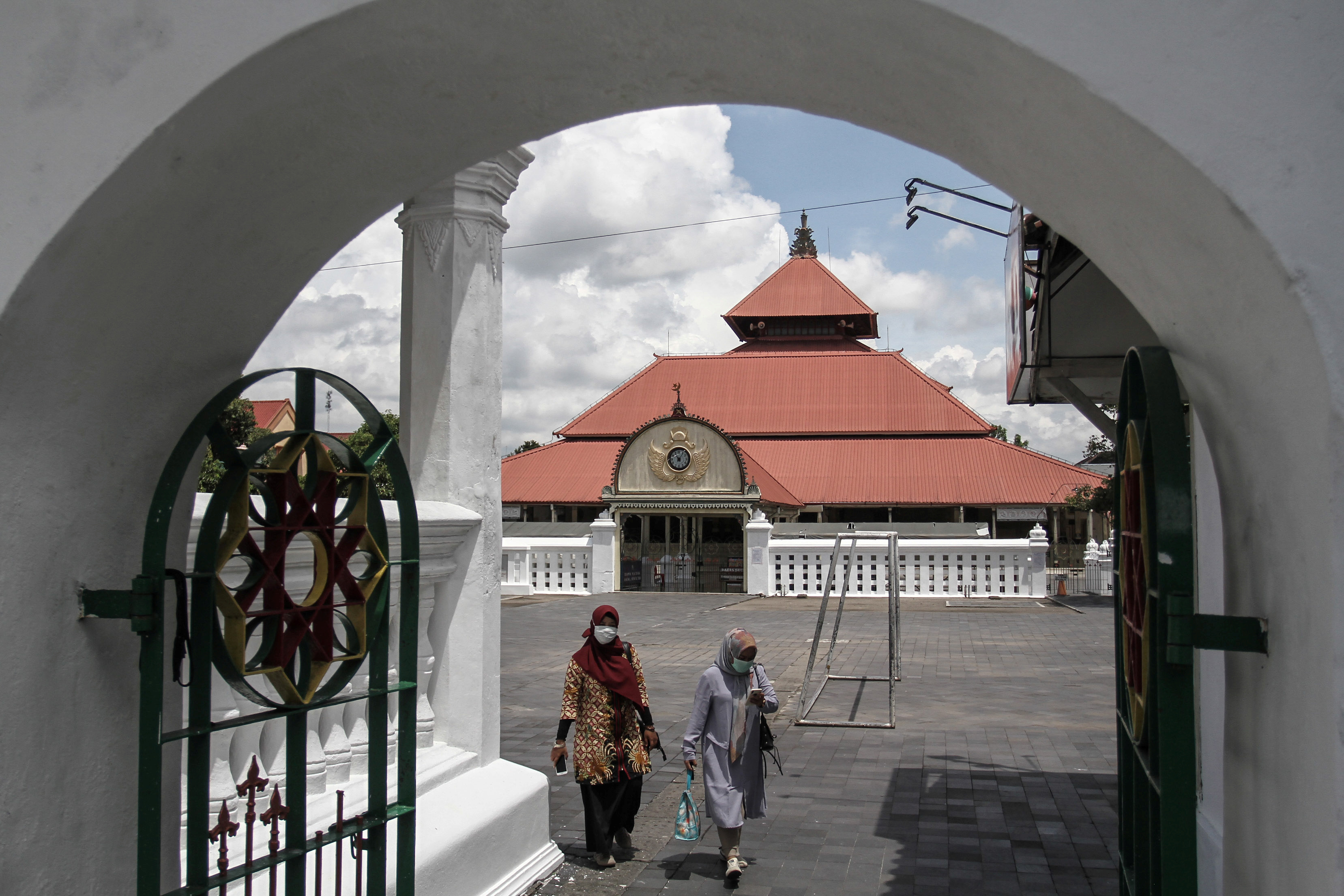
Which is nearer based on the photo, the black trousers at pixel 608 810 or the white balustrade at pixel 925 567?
the black trousers at pixel 608 810

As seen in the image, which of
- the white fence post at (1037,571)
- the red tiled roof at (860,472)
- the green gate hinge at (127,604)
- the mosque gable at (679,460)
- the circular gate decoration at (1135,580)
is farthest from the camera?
the red tiled roof at (860,472)

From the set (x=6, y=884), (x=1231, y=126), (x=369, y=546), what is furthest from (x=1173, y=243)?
(x=6, y=884)

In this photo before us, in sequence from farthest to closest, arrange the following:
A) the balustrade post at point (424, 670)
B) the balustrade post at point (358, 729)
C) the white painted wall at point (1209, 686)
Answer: the balustrade post at point (424, 670)
the balustrade post at point (358, 729)
the white painted wall at point (1209, 686)

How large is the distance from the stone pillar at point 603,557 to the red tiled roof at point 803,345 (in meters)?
15.1

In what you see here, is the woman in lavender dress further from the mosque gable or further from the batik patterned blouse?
the mosque gable

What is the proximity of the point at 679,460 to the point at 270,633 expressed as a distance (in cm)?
2085

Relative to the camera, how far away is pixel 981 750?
8.15 m

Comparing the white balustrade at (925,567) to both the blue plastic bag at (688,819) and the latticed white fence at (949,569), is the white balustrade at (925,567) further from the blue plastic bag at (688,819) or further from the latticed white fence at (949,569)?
the blue plastic bag at (688,819)

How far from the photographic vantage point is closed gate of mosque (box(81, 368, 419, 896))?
2691 mm

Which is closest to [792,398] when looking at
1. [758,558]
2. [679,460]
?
[679,460]

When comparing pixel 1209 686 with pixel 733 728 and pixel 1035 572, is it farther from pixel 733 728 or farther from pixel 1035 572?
pixel 1035 572

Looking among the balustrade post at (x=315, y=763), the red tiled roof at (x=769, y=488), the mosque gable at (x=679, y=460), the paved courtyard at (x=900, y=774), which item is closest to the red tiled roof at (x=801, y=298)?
the red tiled roof at (x=769, y=488)

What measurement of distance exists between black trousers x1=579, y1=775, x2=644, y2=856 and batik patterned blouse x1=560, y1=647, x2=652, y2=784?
0.06 metres

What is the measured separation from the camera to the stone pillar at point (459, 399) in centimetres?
506
